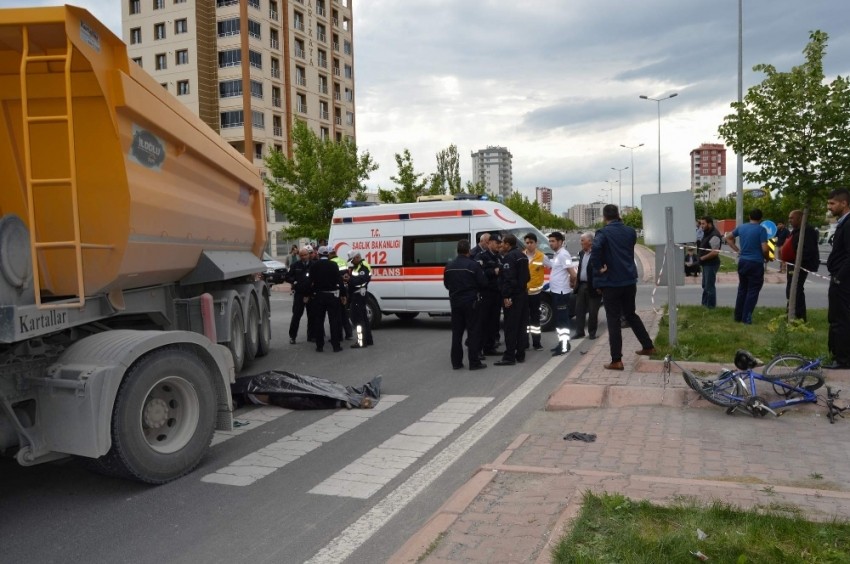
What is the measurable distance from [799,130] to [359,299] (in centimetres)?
721

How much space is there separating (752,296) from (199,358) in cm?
864

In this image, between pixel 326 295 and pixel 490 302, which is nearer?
pixel 490 302

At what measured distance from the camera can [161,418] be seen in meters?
5.36

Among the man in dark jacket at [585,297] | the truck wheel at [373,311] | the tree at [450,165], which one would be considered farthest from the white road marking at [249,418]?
the tree at [450,165]

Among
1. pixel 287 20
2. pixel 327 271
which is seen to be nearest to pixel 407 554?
pixel 327 271

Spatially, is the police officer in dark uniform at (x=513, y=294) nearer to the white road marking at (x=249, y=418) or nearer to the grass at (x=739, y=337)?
the grass at (x=739, y=337)

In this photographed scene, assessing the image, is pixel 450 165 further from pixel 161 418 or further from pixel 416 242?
pixel 161 418

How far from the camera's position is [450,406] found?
7641 millimetres

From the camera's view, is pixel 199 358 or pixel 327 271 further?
pixel 327 271

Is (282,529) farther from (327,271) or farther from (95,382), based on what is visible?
(327,271)

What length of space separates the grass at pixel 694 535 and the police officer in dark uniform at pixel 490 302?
598 centimetres

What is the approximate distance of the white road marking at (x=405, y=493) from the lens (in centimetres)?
400

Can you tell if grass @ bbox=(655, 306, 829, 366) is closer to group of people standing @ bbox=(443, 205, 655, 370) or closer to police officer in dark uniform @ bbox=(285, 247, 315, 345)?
group of people standing @ bbox=(443, 205, 655, 370)

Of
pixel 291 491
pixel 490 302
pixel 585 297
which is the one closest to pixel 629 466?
pixel 291 491
